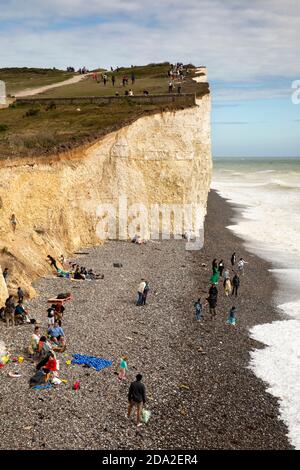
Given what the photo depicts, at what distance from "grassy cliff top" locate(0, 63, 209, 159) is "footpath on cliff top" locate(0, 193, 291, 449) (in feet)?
30.6

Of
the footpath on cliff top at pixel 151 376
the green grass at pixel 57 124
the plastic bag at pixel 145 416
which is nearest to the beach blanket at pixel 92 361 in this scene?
the footpath on cliff top at pixel 151 376

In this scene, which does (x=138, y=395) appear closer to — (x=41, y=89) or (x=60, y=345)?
(x=60, y=345)

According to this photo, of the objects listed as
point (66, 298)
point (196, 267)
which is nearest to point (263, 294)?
point (196, 267)

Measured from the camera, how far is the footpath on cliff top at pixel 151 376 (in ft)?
50.0

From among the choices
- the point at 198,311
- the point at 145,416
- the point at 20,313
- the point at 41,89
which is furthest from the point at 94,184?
the point at 41,89

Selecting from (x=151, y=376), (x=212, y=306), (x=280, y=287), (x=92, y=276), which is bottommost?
(x=280, y=287)

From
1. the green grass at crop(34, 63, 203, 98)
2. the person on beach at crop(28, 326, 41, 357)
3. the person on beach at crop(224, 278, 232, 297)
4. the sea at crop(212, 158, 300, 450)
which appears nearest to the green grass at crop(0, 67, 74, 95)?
the green grass at crop(34, 63, 203, 98)

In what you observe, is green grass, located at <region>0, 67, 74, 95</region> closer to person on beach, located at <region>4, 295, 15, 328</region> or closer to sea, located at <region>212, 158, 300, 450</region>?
sea, located at <region>212, 158, 300, 450</region>

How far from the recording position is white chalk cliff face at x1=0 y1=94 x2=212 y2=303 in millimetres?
28391

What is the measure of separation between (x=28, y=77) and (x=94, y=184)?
59112mm

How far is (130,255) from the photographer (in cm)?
3566

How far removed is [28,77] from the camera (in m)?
88.1

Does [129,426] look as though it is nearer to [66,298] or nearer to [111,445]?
[111,445]

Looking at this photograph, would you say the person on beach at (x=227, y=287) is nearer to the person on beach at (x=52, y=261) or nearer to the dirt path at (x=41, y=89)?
the person on beach at (x=52, y=261)
